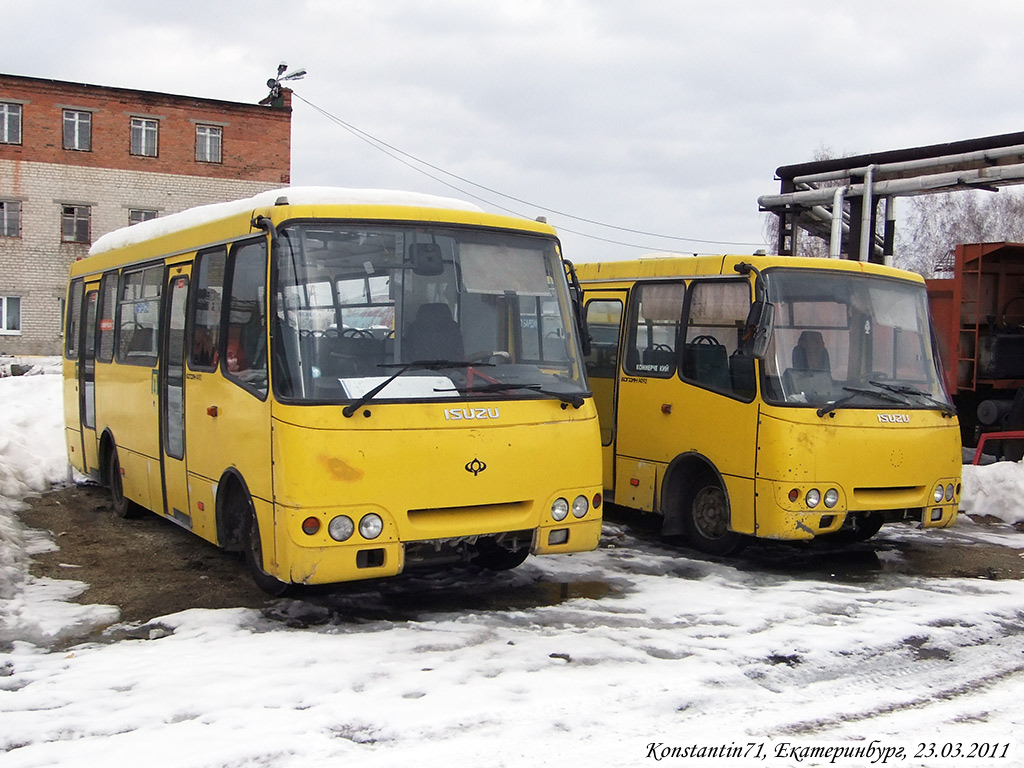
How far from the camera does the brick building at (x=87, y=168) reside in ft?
134

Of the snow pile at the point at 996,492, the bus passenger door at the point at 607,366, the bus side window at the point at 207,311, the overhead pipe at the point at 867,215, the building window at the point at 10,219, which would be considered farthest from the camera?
the building window at the point at 10,219

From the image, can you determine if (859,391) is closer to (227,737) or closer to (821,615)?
(821,615)

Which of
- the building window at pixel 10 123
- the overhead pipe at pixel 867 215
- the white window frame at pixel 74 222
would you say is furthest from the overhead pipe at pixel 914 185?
the building window at pixel 10 123

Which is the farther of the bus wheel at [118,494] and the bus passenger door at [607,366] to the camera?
the bus wheel at [118,494]

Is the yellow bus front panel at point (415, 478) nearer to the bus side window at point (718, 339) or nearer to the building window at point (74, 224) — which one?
the bus side window at point (718, 339)

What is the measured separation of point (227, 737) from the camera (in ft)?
15.9

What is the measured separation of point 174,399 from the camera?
895 cm

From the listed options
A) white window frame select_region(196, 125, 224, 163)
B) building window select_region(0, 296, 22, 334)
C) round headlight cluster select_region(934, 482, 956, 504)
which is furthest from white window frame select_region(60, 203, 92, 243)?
round headlight cluster select_region(934, 482, 956, 504)

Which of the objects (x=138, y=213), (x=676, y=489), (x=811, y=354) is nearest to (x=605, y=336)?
(x=676, y=489)

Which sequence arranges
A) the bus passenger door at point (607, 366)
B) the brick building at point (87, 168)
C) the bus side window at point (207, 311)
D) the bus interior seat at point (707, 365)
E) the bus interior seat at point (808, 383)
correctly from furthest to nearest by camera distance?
1. the brick building at point (87, 168)
2. the bus passenger door at point (607, 366)
3. the bus interior seat at point (707, 365)
4. the bus interior seat at point (808, 383)
5. the bus side window at point (207, 311)

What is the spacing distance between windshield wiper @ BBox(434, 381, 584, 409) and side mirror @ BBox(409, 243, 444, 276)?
804 mm

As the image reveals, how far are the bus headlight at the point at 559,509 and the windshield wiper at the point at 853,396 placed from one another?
2.46m

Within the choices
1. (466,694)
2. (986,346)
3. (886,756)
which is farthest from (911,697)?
(986,346)

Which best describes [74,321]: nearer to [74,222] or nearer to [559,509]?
[559,509]
